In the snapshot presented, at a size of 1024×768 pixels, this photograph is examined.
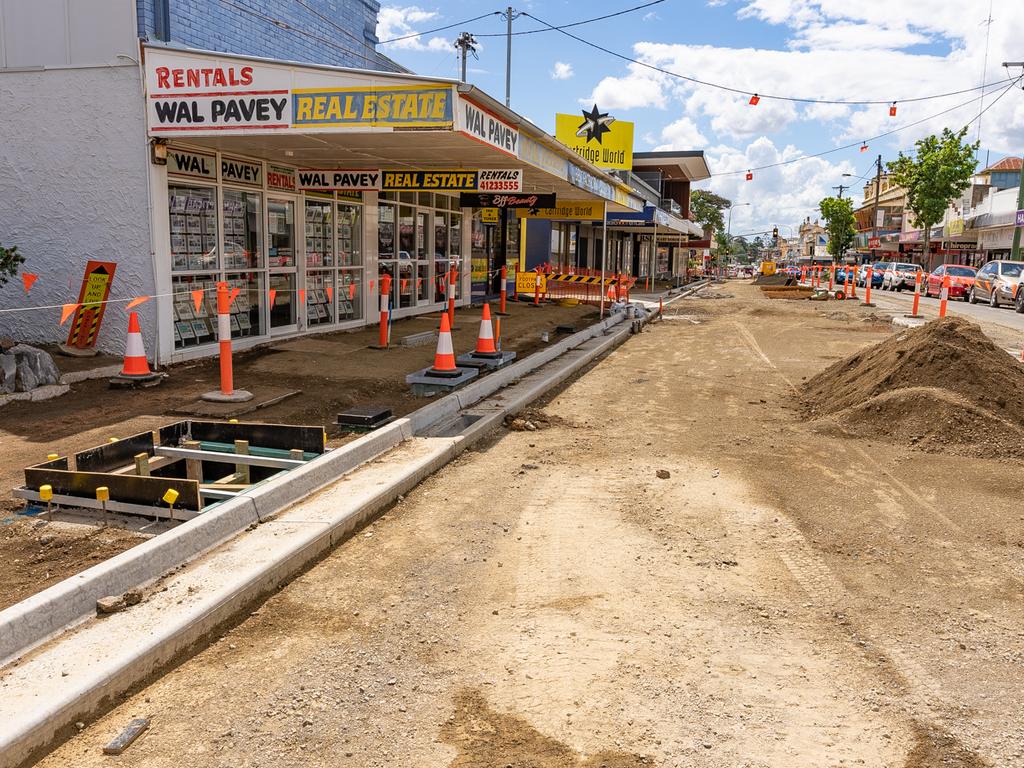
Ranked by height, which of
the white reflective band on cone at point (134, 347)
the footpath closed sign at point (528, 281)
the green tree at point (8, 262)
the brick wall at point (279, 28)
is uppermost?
the brick wall at point (279, 28)

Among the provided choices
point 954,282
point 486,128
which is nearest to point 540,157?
point 486,128

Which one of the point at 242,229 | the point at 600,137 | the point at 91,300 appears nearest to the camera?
the point at 91,300

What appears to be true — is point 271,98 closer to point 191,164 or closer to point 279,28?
point 191,164

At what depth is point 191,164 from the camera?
10766mm

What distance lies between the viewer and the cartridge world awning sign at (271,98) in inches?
359

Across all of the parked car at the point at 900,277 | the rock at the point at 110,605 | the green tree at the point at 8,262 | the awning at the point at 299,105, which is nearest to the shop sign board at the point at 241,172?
the awning at the point at 299,105

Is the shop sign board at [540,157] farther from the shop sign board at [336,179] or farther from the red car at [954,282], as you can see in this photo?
the red car at [954,282]

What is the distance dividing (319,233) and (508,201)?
4303mm

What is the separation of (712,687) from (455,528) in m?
2.32

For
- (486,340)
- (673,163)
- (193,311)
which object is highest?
(673,163)

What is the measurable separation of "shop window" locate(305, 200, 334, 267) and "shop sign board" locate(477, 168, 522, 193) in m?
2.84

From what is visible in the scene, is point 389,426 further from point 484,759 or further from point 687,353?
point 687,353

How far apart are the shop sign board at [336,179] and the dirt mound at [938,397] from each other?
25.7 ft

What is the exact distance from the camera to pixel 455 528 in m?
5.33
